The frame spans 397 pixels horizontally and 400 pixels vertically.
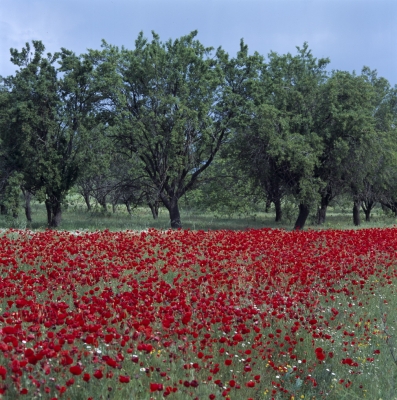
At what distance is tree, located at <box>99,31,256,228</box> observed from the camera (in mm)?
25141

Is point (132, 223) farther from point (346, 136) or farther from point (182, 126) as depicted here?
point (346, 136)

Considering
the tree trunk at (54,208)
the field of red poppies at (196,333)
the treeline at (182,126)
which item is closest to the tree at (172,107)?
the treeline at (182,126)

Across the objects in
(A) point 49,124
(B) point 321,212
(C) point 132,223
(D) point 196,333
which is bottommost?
(D) point 196,333

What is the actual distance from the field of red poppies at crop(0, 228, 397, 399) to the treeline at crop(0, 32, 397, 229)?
1377 centimetres

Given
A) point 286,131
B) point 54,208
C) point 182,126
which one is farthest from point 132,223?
point 286,131

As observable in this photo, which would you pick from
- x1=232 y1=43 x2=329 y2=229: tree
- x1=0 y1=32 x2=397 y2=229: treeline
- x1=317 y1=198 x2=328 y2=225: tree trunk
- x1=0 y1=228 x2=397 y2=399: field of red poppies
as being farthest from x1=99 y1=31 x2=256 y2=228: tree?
x1=0 y1=228 x2=397 y2=399: field of red poppies

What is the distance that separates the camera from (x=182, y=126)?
82.2ft

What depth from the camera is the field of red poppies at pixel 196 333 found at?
179 inches

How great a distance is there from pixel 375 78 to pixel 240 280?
131 feet

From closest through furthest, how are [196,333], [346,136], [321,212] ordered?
[196,333], [346,136], [321,212]

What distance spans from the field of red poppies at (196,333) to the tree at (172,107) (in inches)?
584

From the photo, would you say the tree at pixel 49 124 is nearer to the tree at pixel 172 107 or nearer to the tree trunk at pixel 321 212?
the tree at pixel 172 107

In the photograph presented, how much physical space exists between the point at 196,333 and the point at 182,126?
20747mm

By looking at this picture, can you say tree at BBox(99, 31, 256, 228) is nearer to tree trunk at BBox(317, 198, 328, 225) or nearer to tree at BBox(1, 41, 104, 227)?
tree at BBox(1, 41, 104, 227)
